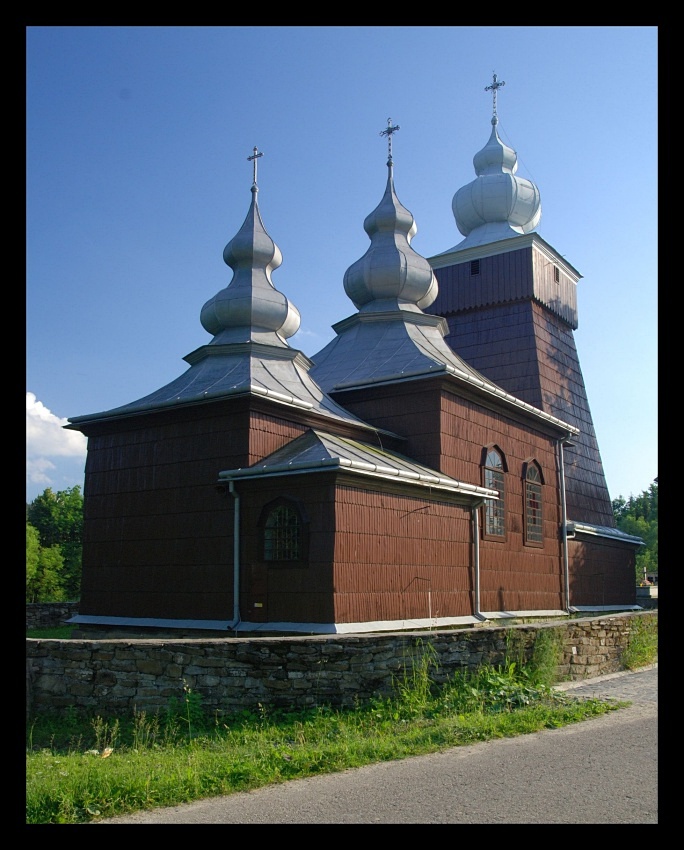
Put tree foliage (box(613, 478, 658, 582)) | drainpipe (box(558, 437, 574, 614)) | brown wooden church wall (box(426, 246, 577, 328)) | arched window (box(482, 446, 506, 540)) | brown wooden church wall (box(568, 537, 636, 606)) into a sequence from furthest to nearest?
tree foliage (box(613, 478, 658, 582)) < brown wooden church wall (box(426, 246, 577, 328)) < brown wooden church wall (box(568, 537, 636, 606)) < drainpipe (box(558, 437, 574, 614)) < arched window (box(482, 446, 506, 540))

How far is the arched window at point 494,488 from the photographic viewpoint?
1905 centimetres

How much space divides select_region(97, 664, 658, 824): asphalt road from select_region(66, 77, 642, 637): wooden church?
21.4 feet

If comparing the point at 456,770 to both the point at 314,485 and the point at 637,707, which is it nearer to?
the point at 637,707

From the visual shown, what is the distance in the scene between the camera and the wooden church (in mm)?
14422

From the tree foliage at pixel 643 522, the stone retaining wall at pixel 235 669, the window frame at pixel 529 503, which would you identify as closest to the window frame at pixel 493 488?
the window frame at pixel 529 503

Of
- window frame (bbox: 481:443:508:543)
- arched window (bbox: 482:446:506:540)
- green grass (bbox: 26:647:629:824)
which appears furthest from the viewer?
arched window (bbox: 482:446:506:540)

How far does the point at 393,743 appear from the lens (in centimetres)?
787

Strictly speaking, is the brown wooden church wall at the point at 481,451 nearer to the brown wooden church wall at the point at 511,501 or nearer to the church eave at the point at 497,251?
the brown wooden church wall at the point at 511,501

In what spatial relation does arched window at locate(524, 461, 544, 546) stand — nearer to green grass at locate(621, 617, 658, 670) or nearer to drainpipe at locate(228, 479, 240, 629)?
green grass at locate(621, 617, 658, 670)

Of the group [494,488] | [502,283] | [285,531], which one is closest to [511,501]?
[494,488]

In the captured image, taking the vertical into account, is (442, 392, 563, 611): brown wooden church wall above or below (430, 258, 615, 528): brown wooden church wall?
below

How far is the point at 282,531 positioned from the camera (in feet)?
48.0

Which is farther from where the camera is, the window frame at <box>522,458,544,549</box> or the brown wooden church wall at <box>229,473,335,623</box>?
the window frame at <box>522,458,544,549</box>

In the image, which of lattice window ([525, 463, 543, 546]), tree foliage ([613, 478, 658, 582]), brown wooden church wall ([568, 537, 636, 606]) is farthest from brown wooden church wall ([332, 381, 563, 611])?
tree foliage ([613, 478, 658, 582])
